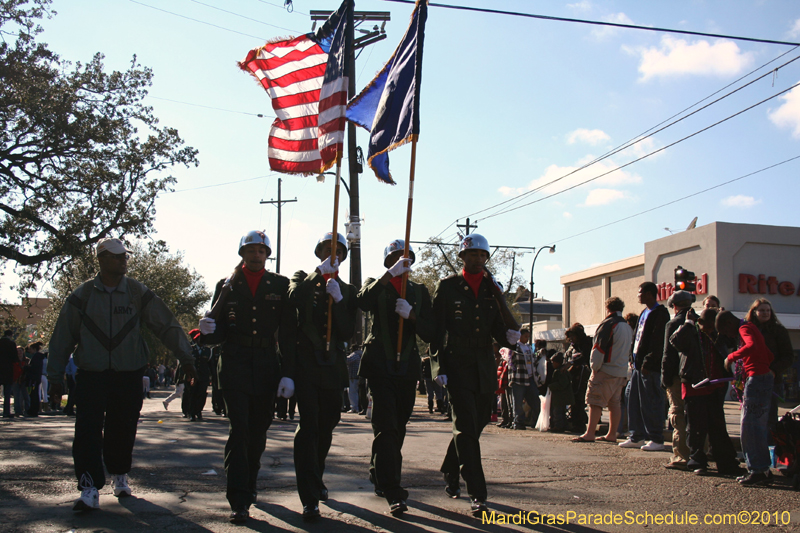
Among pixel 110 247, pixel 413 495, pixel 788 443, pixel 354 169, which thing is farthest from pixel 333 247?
pixel 354 169

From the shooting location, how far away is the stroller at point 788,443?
647cm

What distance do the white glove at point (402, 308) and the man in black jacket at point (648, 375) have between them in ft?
14.2

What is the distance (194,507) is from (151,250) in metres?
21.2

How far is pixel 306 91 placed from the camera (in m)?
7.73

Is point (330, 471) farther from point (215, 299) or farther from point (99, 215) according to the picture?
point (99, 215)

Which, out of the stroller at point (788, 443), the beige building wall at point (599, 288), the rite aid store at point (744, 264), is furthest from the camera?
the beige building wall at point (599, 288)

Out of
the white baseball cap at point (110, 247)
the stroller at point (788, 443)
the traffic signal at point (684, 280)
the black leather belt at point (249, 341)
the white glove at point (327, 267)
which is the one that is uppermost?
the traffic signal at point (684, 280)

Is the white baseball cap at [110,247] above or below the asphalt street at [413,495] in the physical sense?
above

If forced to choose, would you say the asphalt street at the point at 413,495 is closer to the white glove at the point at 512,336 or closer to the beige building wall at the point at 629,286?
the white glove at the point at 512,336

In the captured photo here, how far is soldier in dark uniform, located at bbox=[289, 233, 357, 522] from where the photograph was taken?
17.0ft

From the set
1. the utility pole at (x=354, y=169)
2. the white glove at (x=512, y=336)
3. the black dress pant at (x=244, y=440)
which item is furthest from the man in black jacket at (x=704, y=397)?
the utility pole at (x=354, y=169)

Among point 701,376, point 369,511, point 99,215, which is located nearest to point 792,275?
point 701,376

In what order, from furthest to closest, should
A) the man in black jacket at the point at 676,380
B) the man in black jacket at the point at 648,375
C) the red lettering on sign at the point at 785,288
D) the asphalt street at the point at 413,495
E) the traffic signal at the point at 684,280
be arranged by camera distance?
the red lettering on sign at the point at 785,288, the traffic signal at the point at 684,280, the man in black jacket at the point at 648,375, the man in black jacket at the point at 676,380, the asphalt street at the point at 413,495

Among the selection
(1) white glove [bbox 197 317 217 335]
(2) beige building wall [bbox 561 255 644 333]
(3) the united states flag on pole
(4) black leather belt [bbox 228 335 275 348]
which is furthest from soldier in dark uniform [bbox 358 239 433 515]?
(2) beige building wall [bbox 561 255 644 333]
